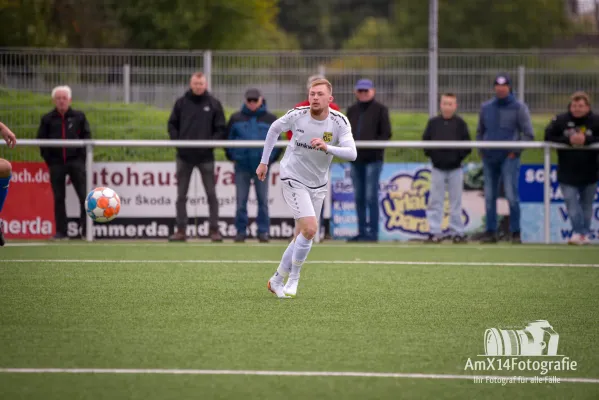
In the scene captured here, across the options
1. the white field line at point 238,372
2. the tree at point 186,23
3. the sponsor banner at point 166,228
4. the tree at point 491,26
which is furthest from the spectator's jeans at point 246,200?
the tree at point 491,26

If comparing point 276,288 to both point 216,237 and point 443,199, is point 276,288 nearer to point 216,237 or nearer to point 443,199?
point 216,237

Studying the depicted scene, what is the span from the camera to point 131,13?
31094 mm

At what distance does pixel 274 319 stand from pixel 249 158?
23.0 feet

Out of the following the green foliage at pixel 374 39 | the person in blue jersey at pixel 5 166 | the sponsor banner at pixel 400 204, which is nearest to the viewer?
the person in blue jersey at pixel 5 166

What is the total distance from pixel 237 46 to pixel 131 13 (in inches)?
161

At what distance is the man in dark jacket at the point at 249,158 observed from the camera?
1484cm

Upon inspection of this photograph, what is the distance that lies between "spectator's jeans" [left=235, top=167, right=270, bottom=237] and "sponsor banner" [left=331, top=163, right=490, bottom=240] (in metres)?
1.12

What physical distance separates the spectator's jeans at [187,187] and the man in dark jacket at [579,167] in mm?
5032

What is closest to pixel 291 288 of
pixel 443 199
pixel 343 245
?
pixel 343 245

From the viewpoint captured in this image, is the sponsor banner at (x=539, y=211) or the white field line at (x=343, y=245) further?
the sponsor banner at (x=539, y=211)

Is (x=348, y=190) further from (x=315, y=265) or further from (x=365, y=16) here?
(x=365, y=16)

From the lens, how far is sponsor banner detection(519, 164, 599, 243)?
603 inches

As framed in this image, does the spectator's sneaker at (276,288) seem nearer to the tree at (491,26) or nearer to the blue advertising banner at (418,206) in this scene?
the blue advertising banner at (418,206)

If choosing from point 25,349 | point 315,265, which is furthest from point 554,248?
point 25,349
